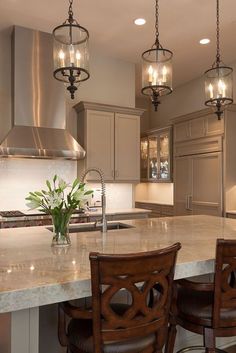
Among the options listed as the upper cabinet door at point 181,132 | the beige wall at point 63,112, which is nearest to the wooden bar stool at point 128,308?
the beige wall at point 63,112

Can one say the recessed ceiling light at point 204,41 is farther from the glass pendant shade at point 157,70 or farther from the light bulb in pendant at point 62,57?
the light bulb in pendant at point 62,57

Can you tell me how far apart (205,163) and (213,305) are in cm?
370

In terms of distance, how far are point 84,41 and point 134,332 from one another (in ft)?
6.19

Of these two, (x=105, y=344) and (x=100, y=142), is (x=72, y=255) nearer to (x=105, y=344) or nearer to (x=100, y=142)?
(x=105, y=344)

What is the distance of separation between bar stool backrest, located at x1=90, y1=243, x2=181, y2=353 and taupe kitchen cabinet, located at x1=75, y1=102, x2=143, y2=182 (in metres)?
3.38

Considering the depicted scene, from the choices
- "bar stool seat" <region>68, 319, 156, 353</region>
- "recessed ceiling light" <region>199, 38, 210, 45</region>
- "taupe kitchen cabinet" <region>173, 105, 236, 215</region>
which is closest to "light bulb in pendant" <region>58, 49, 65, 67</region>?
"bar stool seat" <region>68, 319, 156, 353</region>

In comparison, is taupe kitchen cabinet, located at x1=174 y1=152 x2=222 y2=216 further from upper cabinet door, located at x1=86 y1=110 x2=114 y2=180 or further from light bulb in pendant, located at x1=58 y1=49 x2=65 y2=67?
light bulb in pendant, located at x1=58 y1=49 x2=65 y2=67

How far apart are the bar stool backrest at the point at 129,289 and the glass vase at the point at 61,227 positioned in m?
0.66

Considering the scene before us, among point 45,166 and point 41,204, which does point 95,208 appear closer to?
point 45,166

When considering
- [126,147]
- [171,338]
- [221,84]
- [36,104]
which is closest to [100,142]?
[126,147]

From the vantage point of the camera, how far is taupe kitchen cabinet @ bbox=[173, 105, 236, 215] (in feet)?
15.3

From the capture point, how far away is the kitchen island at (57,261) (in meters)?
1.23

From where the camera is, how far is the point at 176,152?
5.75 m

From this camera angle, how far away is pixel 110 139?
4863 mm
